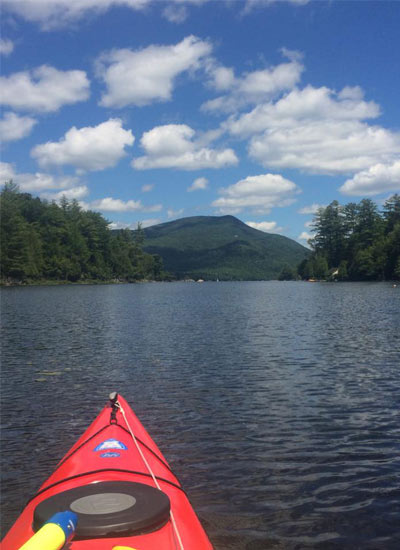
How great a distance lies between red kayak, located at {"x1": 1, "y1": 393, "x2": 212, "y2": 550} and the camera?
15.2 feet

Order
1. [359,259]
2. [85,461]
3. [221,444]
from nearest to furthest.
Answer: [85,461] → [221,444] → [359,259]

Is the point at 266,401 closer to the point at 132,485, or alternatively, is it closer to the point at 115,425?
the point at 115,425

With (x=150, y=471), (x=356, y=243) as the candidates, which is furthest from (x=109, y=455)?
(x=356, y=243)

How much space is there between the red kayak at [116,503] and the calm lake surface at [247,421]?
1.52 meters

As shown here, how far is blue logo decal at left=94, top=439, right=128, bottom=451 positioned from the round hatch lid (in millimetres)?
1493

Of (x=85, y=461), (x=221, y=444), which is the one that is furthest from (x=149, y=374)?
(x=85, y=461)

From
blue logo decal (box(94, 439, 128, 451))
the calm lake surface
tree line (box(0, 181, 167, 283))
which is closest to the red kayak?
blue logo decal (box(94, 439, 128, 451))

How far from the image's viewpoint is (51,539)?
378 cm

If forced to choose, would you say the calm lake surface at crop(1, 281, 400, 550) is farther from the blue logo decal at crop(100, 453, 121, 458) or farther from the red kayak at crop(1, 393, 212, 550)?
the blue logo decal at crop(100, 453, 121, 458)

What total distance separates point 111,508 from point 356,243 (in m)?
165

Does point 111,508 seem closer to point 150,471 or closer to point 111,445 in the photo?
point 150,471

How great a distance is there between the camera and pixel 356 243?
527 ft

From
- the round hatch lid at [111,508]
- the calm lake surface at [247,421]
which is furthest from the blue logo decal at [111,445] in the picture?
the calm lake surface at [247,421]

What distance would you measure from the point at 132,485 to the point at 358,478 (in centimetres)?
499
